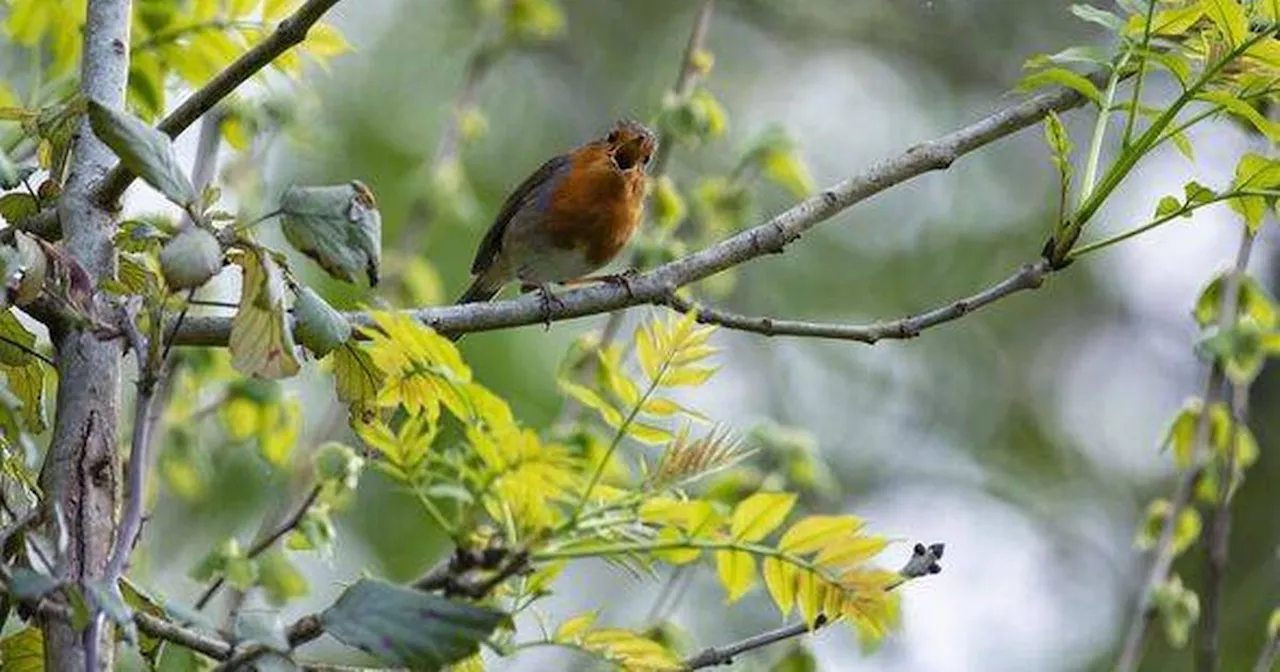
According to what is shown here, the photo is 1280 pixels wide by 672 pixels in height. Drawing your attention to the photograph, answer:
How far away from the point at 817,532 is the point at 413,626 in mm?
396

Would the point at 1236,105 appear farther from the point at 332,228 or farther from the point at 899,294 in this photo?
the point at 899,294

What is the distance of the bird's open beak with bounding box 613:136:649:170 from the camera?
383 cm

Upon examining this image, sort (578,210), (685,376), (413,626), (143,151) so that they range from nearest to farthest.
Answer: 1. (413,626)
2. (143,151)
3. (685,376)
4. (578,210)

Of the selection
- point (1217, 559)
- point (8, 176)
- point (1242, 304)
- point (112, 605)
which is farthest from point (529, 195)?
point (112, 605)

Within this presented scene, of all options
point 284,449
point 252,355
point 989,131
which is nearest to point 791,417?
point 284,449

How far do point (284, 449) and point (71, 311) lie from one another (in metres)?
1.53

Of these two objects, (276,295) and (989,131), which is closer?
(276,295)

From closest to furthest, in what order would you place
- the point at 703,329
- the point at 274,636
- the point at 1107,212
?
the point at 274,636 → the point at 703,329 → the point at 1107,212

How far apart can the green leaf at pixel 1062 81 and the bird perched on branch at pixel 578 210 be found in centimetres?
177

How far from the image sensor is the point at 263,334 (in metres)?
1.66

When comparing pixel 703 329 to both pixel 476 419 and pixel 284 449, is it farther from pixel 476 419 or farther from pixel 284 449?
pixel 284 449

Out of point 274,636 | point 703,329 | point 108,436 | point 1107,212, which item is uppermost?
point 1107,212

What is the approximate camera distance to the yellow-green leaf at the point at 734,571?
185 cm

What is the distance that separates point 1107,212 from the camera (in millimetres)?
7617
